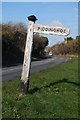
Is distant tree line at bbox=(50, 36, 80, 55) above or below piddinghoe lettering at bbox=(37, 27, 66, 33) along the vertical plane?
above

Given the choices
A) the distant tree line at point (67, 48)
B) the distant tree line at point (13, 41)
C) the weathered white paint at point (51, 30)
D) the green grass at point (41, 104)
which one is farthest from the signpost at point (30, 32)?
the distant tree line at point (67, 48)

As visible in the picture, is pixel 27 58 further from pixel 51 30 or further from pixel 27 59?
pixel 51 30

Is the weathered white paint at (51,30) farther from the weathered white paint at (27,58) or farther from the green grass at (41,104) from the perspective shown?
the green grass at (41,104)

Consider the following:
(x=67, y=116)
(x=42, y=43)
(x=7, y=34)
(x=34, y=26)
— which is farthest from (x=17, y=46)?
(x=67, y=116)

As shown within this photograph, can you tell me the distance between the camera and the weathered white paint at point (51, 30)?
11836 mm

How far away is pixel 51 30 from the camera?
11.8 m

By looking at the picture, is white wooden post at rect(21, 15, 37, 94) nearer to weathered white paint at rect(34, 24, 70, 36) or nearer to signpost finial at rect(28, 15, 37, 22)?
signpost finial at rect(28, 15, 37, 22)

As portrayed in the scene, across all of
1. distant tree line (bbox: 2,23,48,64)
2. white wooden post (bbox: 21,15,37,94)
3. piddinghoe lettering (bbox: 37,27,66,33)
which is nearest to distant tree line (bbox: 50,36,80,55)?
distant tree line (bbox: 2,23,48,64)

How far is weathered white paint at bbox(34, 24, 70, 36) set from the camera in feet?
38.8

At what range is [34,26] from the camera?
1181 centimetres

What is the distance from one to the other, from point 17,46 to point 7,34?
703 cm

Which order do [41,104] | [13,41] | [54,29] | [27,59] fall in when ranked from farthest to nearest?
[13,41] → [54,29] → [27,59] → [41,104]

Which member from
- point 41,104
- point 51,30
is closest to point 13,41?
point 51,30

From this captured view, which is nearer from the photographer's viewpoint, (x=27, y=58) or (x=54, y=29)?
(x=27, y=58)
